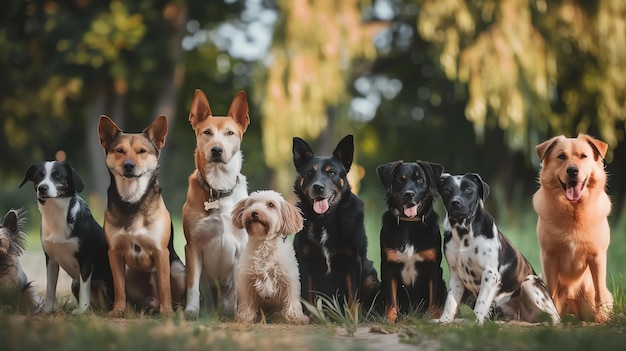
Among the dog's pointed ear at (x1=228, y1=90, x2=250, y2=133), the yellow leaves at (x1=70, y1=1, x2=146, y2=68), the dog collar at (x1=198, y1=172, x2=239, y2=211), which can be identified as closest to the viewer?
the dog collar at (x1=198, y1=172, x2=239, y2=211)

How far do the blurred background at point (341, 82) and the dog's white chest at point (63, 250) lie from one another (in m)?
3.78

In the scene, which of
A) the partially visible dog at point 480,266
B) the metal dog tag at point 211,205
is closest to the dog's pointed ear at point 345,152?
the partially visible dog at point 480,266

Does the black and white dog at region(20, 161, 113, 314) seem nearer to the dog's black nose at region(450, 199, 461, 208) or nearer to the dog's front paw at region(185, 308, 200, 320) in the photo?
the dog's front paw at region(185, 308, 200, 320)

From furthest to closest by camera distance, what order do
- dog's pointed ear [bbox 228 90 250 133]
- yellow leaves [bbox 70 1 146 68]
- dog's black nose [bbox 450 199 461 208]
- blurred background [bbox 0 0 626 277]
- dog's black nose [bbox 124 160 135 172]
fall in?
yellow leaves [bbox 70 1 146 68] < blurred background [bbox 0 0 626 277] < dog's pointed ear [bbox 228 90 250 133] < dog's black nose [bbox 124 160 135 172] < dog's black nose [bbox 450 199 461 208]

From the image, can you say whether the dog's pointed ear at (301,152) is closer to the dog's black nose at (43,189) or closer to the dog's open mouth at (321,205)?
the dog's open mouth at (321,205)

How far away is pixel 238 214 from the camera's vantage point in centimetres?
557

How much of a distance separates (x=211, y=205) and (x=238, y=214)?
1.02 ft

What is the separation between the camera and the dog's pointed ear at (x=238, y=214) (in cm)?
556

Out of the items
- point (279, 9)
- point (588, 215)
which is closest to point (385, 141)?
point (279, 9)

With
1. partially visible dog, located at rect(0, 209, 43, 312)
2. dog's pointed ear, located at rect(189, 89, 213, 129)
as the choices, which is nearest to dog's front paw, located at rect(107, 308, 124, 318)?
partially visible dog, located at rect(0, 209, 43, 312)

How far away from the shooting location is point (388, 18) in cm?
1716

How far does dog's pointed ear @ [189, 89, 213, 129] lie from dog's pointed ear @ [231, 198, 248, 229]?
29.9 inches

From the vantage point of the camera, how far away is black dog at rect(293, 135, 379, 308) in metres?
5.64

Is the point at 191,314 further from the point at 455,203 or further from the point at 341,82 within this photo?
the point at 341,82
